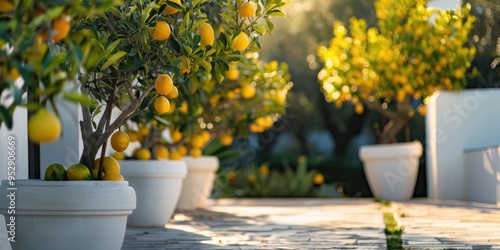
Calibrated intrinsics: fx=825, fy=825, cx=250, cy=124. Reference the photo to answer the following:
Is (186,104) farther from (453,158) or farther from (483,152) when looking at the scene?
(453,158)

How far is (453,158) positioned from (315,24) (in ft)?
16.0

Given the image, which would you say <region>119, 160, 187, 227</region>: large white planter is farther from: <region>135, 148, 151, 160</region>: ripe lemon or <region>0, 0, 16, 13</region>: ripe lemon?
<region>0, 0, 16, 13</region>: ripe lemon

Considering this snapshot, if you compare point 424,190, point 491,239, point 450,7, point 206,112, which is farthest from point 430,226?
point 424,190

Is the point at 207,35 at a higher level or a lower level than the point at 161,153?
higher

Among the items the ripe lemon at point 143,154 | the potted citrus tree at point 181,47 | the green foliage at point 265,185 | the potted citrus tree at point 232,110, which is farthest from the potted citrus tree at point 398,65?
the potted citrus tree at point 181,47

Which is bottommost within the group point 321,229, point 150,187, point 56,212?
point 321,229

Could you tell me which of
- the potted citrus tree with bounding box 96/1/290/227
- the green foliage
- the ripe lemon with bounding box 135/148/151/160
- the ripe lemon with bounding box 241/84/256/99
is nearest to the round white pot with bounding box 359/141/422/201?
the green foliage

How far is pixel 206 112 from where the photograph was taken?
→ 284 inches

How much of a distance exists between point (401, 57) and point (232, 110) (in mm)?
2816

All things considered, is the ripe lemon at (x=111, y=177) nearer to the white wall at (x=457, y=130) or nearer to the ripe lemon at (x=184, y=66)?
the ripe lemon at (x=184, y=66)

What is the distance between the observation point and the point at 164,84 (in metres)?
3.47

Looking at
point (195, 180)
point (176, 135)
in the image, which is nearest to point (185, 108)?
point (176, 135)

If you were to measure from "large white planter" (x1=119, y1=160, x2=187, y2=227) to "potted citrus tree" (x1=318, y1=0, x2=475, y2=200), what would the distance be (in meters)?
4.17

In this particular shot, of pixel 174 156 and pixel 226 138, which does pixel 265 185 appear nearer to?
pixel 226 138
